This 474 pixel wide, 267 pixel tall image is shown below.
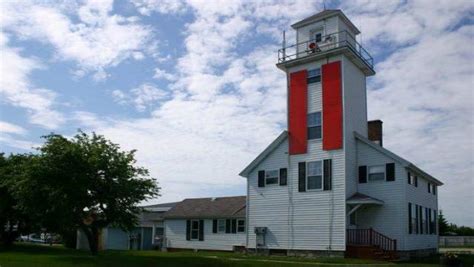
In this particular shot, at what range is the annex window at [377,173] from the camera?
98.1 ft

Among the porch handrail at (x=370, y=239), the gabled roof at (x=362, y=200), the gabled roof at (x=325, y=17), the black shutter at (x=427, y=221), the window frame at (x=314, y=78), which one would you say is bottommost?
the porch handrail at (x=370, y=239)

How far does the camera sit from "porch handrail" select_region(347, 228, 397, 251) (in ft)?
93.8

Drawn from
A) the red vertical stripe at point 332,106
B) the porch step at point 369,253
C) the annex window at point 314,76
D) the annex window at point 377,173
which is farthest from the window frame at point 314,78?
the porch step at point 369,253

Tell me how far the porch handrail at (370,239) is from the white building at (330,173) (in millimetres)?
53

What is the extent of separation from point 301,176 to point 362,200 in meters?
4.04

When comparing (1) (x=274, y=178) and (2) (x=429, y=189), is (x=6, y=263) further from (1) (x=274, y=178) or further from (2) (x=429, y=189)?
(2) (x=429, y=189)

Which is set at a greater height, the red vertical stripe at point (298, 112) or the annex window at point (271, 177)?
the red vertical stripe at point (298, 112)

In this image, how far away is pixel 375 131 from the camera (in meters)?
35.6

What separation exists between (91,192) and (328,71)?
48.5 ft

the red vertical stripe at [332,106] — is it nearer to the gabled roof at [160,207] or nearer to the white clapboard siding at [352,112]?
the white clapboard siding at [352,112]

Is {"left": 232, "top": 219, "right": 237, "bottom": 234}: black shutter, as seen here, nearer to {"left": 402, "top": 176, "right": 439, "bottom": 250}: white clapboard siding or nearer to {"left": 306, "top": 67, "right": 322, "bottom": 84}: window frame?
{"left": 306, "top": 67, "right": 322, "bottom": 84}: window frame

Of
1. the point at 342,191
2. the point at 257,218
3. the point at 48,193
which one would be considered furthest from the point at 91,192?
the point at 342,191

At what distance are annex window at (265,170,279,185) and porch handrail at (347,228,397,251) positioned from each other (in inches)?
217

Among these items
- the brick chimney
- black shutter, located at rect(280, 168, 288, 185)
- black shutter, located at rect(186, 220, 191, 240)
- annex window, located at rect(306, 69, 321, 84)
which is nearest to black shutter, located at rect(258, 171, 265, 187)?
black shutter, located at rect(280, 168, 288, 185)
